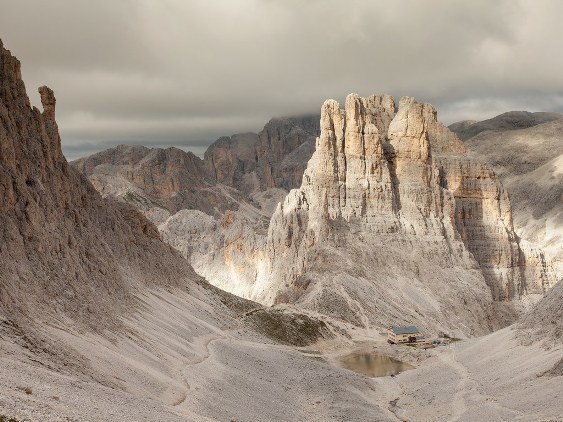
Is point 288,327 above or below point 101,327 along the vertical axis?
below

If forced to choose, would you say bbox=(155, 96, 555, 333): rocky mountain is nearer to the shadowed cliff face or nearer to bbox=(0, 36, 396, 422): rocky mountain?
bbox=(0, 36, 396, 422): rocky mountain

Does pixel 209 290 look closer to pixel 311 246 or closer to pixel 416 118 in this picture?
pixel 311 246

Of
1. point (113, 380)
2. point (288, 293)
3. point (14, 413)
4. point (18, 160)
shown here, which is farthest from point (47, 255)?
point (288, 293)

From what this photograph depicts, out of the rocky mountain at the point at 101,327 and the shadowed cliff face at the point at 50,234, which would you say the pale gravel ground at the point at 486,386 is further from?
the shadowed cliff face at the point at 50,234

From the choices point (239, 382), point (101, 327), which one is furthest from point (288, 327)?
point (101, 327)

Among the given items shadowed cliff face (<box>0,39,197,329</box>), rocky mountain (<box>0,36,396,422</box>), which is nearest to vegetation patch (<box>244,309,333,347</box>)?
rocky mountain (<box>0,36,396,422</box>)

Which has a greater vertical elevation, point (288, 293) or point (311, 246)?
point (311, 246)

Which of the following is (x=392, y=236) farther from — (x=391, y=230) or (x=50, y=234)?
(x=50, y=234)
